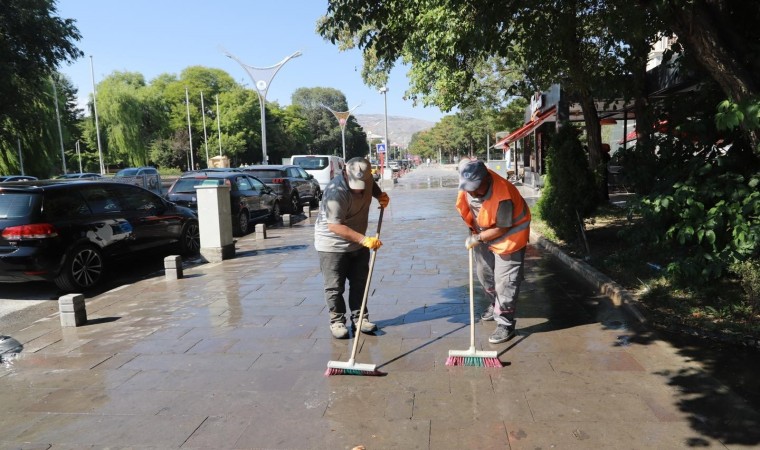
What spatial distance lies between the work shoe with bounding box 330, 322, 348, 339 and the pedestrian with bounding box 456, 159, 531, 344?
1.29 m

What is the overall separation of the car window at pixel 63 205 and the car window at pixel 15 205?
0.56 ft

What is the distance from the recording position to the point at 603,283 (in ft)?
21.1

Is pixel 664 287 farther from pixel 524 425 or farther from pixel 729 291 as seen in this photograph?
pixel 524 425

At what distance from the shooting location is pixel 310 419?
3424mm

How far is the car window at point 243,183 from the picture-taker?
13.0 m

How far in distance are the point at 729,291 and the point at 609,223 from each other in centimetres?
533

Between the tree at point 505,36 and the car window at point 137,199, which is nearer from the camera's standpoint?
the tree at point 505,36

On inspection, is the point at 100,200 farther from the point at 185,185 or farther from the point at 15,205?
the point at 185,185

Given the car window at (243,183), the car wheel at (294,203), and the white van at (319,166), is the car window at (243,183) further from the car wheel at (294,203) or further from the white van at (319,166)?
the white van at (319,166)

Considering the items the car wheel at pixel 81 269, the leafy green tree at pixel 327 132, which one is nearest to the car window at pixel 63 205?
the car wheel at pixel 81 269

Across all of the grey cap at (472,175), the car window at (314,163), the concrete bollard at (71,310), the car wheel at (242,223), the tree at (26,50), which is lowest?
the concrete bollard at (71,310)

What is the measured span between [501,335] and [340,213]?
5.78 feet

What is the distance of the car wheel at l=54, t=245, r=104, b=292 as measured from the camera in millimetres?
7016

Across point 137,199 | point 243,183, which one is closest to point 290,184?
point 243,183
